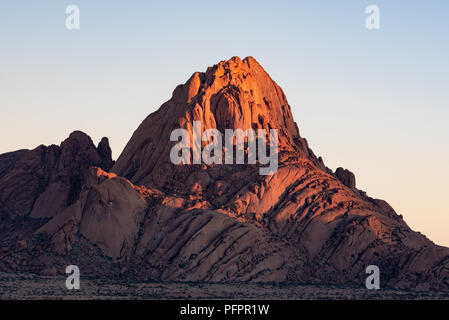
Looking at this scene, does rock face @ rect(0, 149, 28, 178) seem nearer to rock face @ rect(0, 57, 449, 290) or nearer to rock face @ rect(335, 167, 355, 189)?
rock face @ rect(0, 57, 449, 290)

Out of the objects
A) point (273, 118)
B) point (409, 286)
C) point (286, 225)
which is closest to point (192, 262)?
point (286, 225)

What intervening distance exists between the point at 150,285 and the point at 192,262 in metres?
6.92

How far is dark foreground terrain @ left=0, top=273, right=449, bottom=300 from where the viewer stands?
101 metres

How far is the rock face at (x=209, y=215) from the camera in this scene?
393 feet

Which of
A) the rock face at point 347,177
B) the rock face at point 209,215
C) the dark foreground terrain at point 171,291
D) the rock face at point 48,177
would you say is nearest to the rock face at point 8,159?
the rock face at point 48,177

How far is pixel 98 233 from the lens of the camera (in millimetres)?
122500

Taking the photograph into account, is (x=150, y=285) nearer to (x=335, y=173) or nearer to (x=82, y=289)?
(x=82, y=289)

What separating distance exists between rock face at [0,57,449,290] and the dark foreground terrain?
3.92 metres

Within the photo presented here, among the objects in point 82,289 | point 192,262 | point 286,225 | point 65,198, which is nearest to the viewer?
point 82,289

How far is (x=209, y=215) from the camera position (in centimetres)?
12344

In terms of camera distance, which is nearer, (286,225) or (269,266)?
(269,266)

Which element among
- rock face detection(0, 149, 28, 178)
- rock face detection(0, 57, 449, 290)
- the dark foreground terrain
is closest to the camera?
the dark foreground terrain

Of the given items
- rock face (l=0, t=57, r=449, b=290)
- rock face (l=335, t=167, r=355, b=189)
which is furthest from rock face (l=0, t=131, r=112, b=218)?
rock face (l=335, t=167, r=355, b=189)
